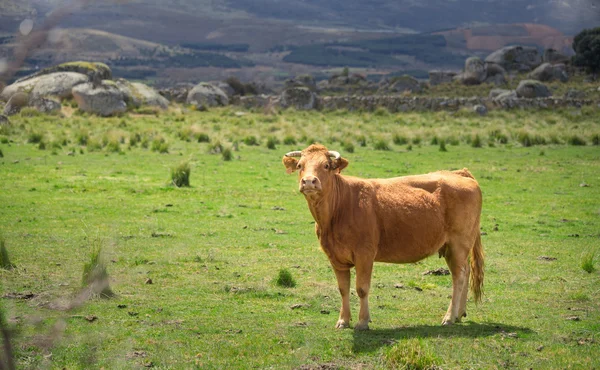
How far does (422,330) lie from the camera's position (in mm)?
7902

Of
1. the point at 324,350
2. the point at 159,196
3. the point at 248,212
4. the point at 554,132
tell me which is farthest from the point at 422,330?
the point at 554,132

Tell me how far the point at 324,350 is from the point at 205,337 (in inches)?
47.5

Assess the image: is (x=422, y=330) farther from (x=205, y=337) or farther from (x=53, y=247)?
(x=53, y=247)

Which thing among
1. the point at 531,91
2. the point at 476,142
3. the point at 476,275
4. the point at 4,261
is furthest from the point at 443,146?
the point at 531,91

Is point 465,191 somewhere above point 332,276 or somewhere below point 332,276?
above

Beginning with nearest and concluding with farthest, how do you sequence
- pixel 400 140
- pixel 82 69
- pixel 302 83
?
1. pixel 400 140
2. pixel 82 69
3. pixel 302 83

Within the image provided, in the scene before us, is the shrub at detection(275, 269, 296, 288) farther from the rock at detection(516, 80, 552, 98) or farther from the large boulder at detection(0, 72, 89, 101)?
the rock at detection(516, 80, 552, 98)

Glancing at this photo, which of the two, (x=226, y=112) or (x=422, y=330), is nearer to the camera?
(x=422, y=330)

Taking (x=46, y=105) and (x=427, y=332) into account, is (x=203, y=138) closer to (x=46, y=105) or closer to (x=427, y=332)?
(x=46, y=105)

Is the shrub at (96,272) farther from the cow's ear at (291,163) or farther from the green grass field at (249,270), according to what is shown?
the cow's ear at (291,163)

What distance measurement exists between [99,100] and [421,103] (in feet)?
78.2

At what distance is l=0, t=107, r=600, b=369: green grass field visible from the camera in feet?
22.9

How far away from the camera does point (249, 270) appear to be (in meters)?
11.0

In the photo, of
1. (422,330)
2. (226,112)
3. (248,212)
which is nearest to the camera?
(422,330)
